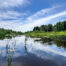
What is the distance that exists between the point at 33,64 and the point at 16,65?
4.97 ft

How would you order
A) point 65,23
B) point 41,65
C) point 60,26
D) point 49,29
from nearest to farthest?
point 41,65 < point 60,26 < point 65,23 < point 49,29

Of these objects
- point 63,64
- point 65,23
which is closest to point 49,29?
point 65,23

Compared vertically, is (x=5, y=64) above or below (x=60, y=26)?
below

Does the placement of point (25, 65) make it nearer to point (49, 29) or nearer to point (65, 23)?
point (65, 23)

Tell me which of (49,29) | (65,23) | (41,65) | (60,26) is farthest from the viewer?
(49,29)

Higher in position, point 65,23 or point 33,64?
point 65,23

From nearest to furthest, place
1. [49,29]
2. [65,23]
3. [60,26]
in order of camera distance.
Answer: [60,26]
[65,23]
[49,29]

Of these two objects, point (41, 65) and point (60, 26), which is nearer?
point (41, 65)

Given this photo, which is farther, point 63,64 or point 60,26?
point 60,26

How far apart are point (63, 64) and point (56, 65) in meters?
0.68

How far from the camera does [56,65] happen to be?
6.97m

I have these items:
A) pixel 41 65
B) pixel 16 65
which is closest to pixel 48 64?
pixel 41 65

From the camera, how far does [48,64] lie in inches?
282

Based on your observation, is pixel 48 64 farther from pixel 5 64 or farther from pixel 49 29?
pixel 49 29
